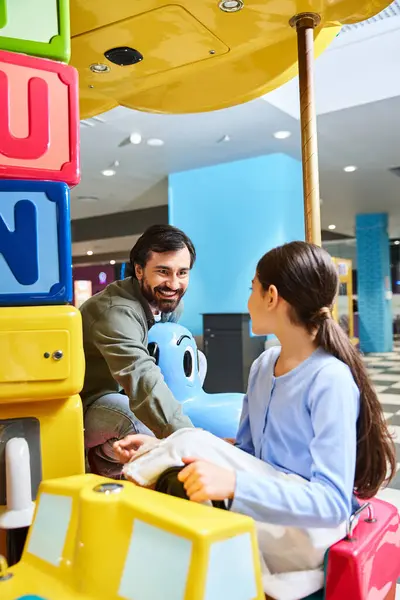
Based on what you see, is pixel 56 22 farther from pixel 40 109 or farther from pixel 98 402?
pixel 98 402

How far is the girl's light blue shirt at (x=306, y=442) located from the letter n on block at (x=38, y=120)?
0.66 metres

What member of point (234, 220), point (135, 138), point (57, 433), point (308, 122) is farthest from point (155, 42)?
point (234, 220)

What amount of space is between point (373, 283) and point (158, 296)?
1057 cm

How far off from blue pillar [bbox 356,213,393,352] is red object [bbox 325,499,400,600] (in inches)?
419

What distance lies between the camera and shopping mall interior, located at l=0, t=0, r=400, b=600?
178 inches

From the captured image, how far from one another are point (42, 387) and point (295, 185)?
6.39 metres

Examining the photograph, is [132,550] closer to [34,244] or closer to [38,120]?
[34,244]

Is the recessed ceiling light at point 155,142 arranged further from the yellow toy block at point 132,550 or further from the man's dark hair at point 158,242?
the yellow toy block at point 132,550

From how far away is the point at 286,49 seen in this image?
5.99ft

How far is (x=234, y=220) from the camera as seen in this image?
6.98m

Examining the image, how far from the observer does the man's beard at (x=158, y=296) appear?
6.27ft

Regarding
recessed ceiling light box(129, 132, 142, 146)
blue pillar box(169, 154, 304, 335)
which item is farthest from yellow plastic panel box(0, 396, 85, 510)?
blue pillar box(169, 154, 304, 335)

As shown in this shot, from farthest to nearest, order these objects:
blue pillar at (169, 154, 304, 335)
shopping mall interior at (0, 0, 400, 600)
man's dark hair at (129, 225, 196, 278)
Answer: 1. blue pillar at (169, 154, 304, 335)
2. shopping mall interior at (0, 0, 400, 600)
3. man's dark hair at (129, 225, 196, 278)

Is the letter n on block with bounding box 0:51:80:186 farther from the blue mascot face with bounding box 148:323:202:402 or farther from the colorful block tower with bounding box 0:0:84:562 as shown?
the blue mascot face with bounding box 148:323:202:402
